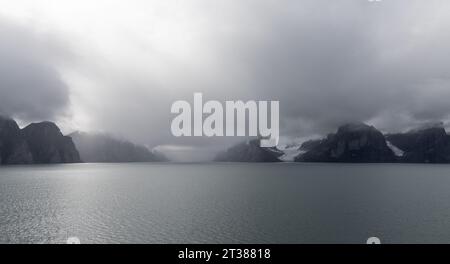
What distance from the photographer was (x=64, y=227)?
58688 mm

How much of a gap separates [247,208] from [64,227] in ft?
141

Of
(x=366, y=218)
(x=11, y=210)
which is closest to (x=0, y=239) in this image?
(x=11, y=210)

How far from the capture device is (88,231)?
184 feet
